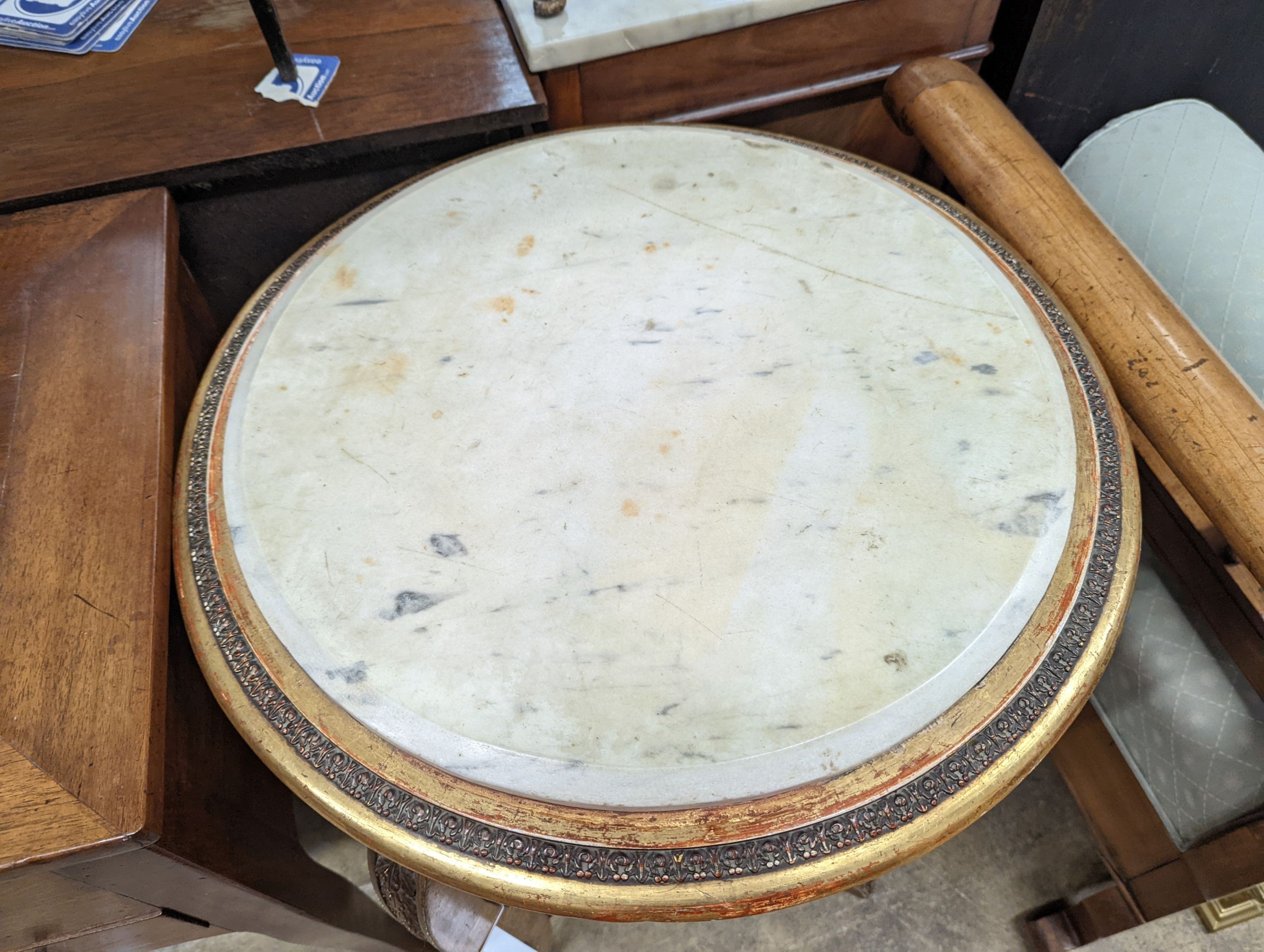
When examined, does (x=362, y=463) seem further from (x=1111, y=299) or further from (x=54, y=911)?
(x=1111, y=299)

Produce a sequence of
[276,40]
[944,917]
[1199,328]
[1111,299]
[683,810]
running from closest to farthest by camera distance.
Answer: [683,810]
[1111,299]
[276,40]
[1199,328]
[944,917]

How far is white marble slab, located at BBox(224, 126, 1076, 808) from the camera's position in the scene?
25.4 inches

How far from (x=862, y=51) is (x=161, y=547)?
1.26 metres

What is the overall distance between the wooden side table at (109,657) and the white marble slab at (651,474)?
0.12 metres

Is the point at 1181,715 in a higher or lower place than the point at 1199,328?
lower

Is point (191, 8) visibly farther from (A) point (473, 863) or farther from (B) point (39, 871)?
(A) point (473, 863)

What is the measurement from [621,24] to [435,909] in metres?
1.19

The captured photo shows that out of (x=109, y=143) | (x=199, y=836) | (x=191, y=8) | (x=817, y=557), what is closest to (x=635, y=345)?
(x=817, y=557)

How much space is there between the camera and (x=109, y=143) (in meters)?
1.09

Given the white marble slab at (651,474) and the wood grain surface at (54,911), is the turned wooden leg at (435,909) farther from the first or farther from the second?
the white marble slab at (651,474)

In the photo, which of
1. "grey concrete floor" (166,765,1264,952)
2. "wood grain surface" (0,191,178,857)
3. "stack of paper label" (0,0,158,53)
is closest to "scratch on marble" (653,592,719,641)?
"wood grain surface" (0,191,178,857)

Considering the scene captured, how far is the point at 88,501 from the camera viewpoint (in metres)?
0.78

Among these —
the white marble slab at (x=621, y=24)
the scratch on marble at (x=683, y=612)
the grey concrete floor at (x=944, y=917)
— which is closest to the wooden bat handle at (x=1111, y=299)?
the white marble slab at (x=621, y=24)

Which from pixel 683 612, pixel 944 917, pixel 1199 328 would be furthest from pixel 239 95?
pixel 944 917
